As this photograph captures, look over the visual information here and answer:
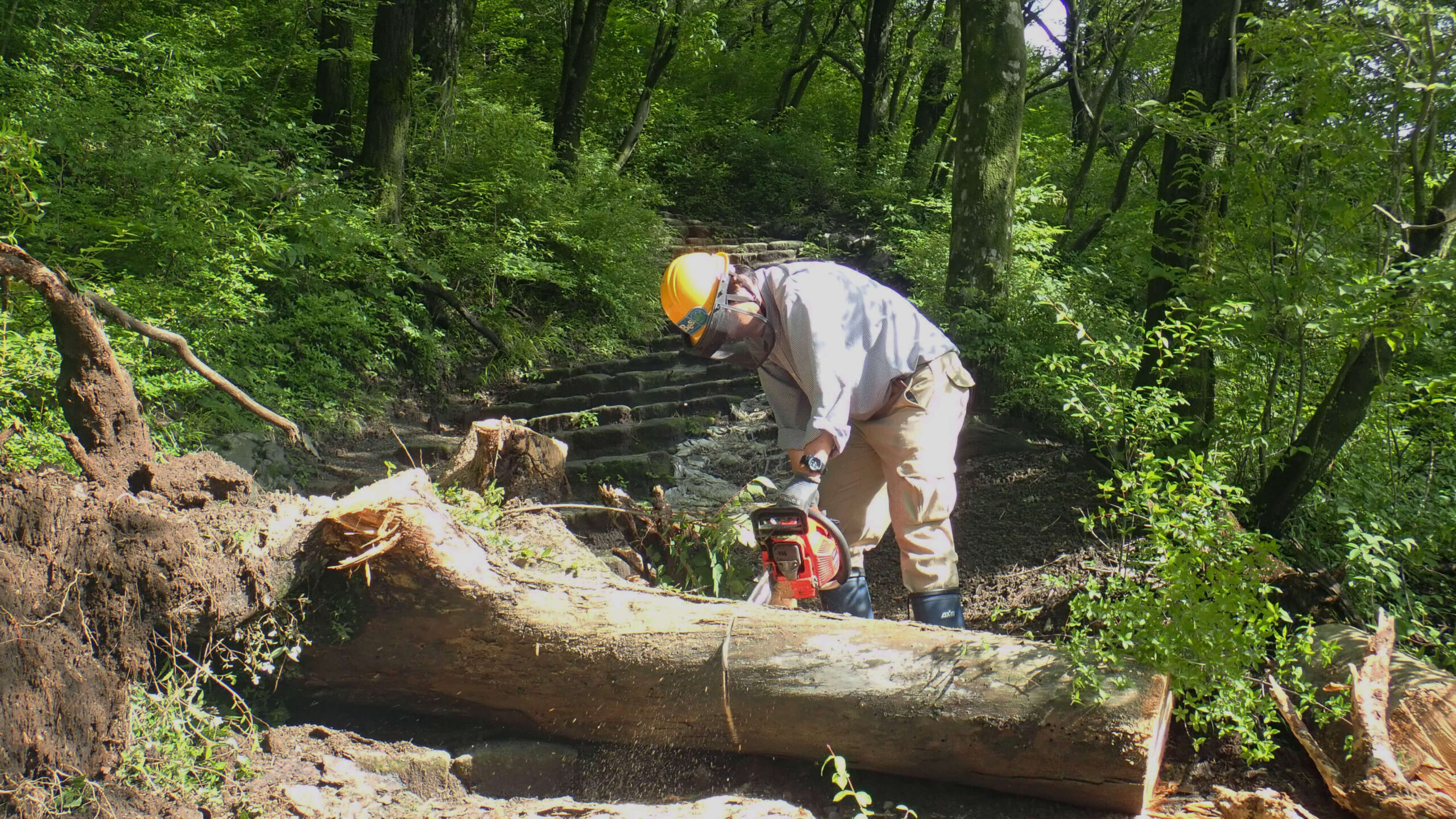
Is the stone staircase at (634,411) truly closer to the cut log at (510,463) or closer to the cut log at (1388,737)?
the cut log at (510,463)

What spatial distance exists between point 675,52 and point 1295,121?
11.4 meters

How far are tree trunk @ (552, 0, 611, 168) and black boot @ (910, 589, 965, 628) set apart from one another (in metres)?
10.4

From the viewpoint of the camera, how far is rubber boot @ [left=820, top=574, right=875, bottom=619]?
12.5 ft

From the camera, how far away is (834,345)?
12.1 ft

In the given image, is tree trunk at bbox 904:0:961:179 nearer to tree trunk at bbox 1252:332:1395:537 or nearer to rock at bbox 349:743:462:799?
tree trunk at bbox 1252:332:1395:537

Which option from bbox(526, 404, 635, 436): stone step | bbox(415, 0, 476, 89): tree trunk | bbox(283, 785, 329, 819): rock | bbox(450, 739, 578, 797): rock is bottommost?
bbox(450, 739, 578, 797): rock

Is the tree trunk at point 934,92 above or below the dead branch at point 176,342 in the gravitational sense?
above

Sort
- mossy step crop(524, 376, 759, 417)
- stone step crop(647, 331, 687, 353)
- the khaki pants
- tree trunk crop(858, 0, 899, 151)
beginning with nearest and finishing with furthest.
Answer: the khaki pants < mossy step crop(524, 376, 759, 417) < stone step crop(647, 331, 687, 353) < tree trunk crop(858, 0, 899, 151)

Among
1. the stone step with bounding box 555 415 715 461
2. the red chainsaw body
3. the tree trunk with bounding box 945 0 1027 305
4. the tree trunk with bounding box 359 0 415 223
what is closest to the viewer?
the red chainsaw body

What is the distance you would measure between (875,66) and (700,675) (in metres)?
15.5

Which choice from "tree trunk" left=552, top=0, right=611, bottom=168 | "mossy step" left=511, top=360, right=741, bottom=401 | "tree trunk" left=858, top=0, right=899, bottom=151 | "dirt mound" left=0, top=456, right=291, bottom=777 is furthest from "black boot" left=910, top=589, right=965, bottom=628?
"tree trunk" left=858, top=0, right=899, bottom=151

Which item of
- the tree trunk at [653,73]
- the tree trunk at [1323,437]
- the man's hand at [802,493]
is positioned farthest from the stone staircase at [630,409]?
the tree trunk at [653,73]

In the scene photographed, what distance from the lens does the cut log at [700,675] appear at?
108 inches

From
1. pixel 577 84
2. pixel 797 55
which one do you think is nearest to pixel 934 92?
pixel 797 55
